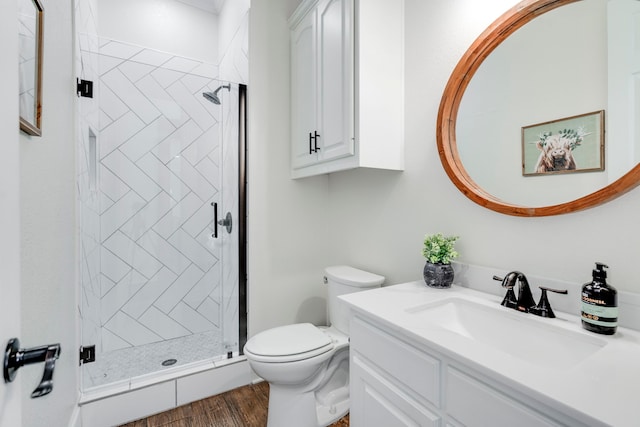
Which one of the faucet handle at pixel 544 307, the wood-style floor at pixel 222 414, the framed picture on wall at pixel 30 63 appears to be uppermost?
the framed picture on wall at pixel 30 63

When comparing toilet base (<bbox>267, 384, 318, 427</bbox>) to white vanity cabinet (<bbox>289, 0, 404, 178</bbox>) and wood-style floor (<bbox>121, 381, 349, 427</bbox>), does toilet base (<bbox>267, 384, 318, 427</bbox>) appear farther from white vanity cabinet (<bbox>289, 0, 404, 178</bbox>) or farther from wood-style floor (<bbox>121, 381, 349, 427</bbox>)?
white vanity cabinet (<bbox>289, 0, 404, 178</bbox>)

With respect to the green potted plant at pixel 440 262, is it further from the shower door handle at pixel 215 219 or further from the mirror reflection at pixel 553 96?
the shower door handle at pixel 215 219

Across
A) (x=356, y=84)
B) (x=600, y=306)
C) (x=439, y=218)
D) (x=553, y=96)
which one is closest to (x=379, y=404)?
(x=600, y=306)

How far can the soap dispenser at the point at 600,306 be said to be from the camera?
79 cm

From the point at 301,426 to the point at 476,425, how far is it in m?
0.99

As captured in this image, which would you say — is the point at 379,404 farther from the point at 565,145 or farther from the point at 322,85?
the point at 322,85

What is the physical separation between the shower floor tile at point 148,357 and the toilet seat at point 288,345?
2.02ft

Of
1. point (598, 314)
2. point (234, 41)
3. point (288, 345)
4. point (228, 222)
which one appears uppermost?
point (234, 41)

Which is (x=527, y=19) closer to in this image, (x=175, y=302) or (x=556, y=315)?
(x=556, y=315)

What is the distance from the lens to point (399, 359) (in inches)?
35.4

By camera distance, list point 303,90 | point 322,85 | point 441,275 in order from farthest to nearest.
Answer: point 303,90 → point 322,85 → point 441,275

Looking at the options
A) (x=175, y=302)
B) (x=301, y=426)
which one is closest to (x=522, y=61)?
(x=301, y=426)

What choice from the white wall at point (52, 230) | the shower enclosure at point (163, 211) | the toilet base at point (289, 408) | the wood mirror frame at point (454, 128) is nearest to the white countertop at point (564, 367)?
the wood mirror frame at point (454, 128)

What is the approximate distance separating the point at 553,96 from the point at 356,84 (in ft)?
2.54
